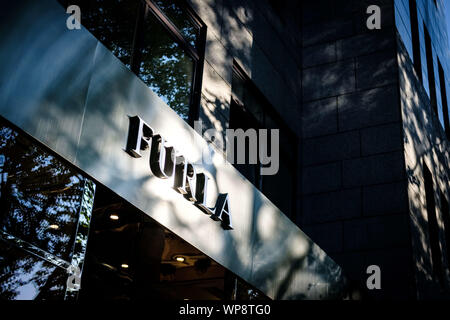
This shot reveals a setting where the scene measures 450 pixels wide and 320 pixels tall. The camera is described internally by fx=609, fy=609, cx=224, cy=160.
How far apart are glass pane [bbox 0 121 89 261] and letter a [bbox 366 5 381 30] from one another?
11347mm

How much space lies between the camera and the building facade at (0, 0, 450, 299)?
555 centimetres

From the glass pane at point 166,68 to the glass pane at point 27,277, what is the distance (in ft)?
12.1

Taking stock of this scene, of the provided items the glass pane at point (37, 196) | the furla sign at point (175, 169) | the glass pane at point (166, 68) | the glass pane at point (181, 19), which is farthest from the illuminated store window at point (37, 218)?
the glass pane at point (181, 19)

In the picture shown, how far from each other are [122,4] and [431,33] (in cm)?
1439

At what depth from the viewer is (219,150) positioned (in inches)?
406

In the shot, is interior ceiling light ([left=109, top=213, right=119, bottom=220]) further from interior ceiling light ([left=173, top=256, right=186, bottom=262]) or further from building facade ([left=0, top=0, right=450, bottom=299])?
interior ceiling light ([left=173, top=256, right=186, bottom=262])

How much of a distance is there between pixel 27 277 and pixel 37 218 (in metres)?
0.55

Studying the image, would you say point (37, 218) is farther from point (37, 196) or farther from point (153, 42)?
point (153, 42)

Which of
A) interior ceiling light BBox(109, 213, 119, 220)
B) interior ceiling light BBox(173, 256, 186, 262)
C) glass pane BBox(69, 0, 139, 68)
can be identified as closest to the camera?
interior ceiling light BBox(109, 213, 119, 220)

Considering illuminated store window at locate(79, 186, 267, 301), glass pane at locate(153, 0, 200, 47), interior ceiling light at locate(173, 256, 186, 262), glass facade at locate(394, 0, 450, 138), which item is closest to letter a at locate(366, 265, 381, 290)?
illuminated store window at locate(79, 186, 267, 301)

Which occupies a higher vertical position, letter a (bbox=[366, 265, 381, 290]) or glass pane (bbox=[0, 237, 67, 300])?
letter a (bbox=[366, 265, 381, 290])

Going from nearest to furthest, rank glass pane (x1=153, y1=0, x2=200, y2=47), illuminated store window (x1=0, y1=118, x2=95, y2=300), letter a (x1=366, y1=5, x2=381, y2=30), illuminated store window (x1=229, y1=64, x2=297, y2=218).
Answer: illuminated store window (x1=0, y1=118, x2=95, y2=300) → glass pane (x1=153, y1=0, x2=200, y2=47) → illuminated store window (x1=229, y1=64, x2=297, y2=218) → letter a (x1=366, y1=5, x2=381, y2=30)

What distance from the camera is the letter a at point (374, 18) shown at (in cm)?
1541

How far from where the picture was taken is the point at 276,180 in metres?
13.0
